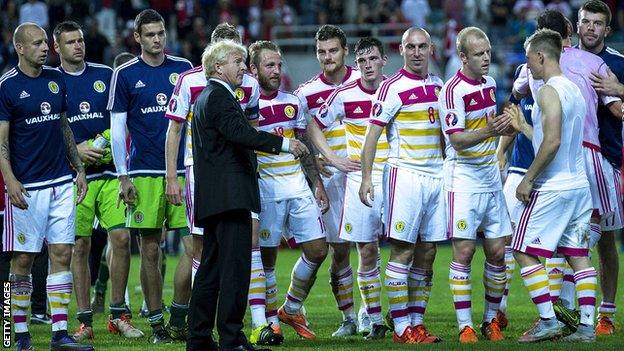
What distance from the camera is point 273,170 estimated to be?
1031cm

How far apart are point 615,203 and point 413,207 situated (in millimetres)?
1970

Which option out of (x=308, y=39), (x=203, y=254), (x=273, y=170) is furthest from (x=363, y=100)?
(x=308, y=39)

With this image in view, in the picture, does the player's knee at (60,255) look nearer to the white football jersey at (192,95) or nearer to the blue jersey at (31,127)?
the blue jersey at (31,127)

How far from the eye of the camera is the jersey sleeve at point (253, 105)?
389 inches

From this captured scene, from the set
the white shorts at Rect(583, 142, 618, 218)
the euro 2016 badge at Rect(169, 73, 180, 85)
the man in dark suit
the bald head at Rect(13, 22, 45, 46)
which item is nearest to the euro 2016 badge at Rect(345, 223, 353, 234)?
the man in dark suit

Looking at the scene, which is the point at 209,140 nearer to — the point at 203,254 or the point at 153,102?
the point at 203,254

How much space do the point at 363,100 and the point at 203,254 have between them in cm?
246

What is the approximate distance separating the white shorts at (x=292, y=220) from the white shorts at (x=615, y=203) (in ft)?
8.27

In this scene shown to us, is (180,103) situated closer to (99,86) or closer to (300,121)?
(300,121)

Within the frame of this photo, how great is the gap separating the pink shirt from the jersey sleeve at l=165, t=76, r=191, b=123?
2844 mm

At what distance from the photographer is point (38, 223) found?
374 inches

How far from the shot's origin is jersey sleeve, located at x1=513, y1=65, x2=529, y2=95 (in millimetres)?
10446

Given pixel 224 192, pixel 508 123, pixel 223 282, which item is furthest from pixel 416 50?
pixel 223 282

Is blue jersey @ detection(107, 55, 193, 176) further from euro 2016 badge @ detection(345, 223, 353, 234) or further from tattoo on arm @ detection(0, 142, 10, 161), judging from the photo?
euro 2016 badge @ detection(345, 223, 353, 234)
